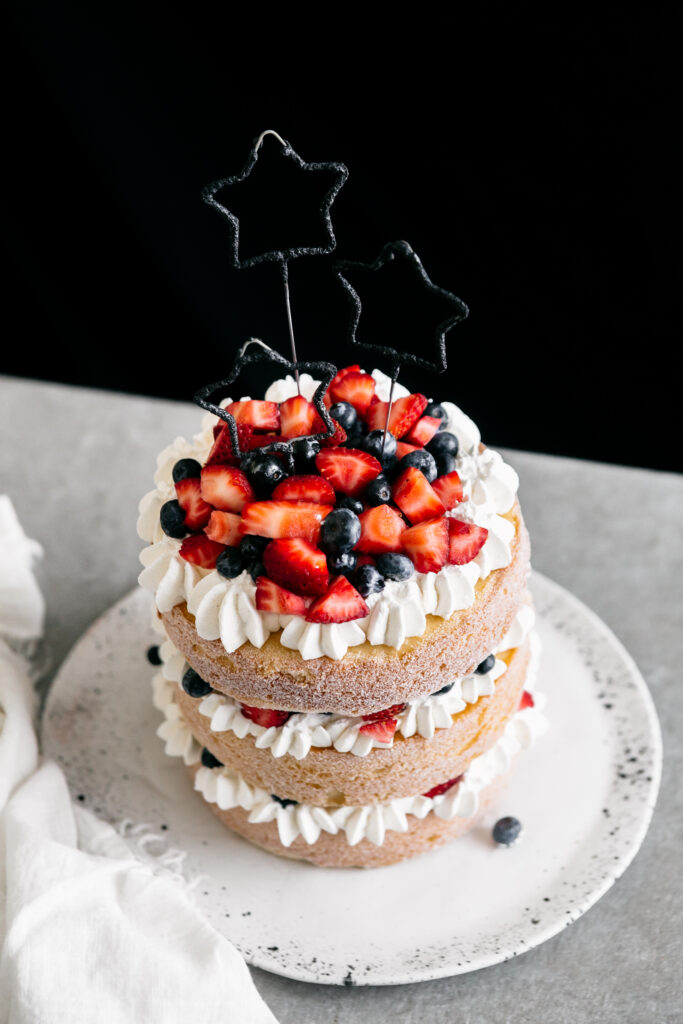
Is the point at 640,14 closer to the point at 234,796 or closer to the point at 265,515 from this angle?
the point at 265,515

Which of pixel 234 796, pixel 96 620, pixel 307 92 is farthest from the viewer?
pixel 307 92

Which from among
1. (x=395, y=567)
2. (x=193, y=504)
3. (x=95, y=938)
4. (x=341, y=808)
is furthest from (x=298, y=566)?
(x=95, y=938)

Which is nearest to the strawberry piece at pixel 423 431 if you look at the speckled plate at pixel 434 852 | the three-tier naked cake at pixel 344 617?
the three-tier naked cake at pixel 344 617

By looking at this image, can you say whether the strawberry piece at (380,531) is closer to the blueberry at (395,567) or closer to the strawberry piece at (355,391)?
the blueberry at (395,567)

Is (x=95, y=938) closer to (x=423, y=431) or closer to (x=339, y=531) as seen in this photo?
(x=339, y=531)

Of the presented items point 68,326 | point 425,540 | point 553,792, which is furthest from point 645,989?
point 68,326

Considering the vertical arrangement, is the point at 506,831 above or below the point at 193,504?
below
